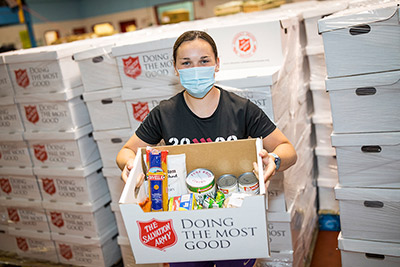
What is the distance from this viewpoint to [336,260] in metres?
2.83

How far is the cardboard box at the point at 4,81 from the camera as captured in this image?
289cm

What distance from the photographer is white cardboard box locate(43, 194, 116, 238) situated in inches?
116

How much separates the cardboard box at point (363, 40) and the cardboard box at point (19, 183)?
2357 millimetres

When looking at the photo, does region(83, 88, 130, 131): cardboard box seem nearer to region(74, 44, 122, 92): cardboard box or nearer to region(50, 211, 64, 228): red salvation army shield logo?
region(74, 44, 122, 92): cardboard box

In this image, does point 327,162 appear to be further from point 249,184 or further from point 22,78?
point 22,78

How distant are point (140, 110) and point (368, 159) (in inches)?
54.8

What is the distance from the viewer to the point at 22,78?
286cm

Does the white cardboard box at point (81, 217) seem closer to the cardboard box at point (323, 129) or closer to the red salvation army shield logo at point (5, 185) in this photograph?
the red salvation army shield logo at point (5, 185)

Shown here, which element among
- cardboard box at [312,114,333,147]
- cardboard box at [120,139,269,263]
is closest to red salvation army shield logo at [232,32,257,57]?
cardboard box at [312,114,333,147]

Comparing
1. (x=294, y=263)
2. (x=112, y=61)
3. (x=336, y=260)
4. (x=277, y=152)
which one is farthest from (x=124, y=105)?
(x=336, y=260)

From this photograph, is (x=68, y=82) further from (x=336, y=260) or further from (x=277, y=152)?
(x=336, y=260)

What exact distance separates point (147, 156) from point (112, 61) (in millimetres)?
1189

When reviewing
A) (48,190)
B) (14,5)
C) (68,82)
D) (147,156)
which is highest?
(14,5)

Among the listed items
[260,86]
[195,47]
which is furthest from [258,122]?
[260,86]
